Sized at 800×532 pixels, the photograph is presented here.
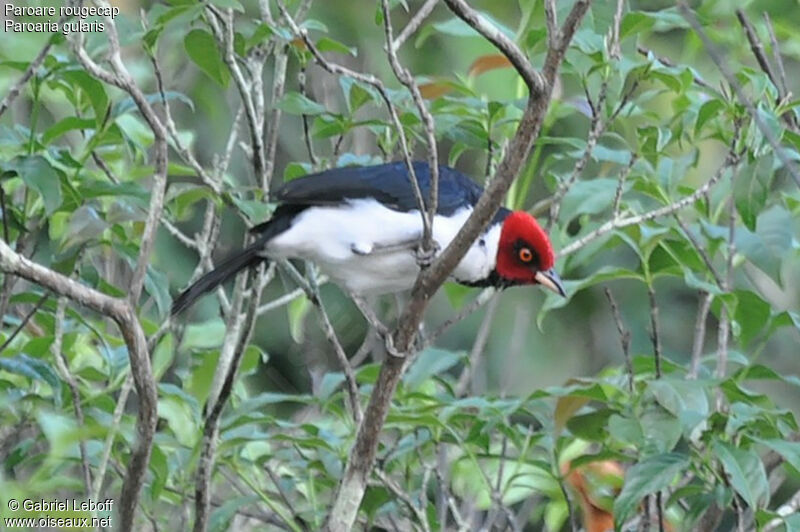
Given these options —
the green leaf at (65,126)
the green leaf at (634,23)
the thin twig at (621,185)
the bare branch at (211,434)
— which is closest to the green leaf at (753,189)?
the thin twig at (621,185)

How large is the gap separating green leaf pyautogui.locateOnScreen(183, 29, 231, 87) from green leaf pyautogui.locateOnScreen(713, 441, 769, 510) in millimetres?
1268

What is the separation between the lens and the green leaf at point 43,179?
2500 millimetres

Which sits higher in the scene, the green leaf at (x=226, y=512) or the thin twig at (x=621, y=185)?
the thin twig at (x=621, y=185)

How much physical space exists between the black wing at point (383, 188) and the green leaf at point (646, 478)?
3.45 feet

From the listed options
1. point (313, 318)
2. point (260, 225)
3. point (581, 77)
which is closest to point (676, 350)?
point (313, 318)

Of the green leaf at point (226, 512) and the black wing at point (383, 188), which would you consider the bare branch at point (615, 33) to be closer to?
the black wing at point (383, 188)

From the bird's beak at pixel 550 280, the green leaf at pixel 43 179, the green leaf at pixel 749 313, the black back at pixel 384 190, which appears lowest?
the bird's beak at pixel 550 280

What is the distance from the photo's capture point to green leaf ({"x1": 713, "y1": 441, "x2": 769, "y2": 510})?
2502mm

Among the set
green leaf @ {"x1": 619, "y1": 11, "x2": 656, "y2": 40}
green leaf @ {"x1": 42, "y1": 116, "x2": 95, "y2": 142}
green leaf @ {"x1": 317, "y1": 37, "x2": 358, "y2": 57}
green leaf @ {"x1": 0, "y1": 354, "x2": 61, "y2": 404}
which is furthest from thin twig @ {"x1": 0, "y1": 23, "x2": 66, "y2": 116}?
green leaf @ {"x1": 619, "y1": 11, "x2": 656, "y2": 40}

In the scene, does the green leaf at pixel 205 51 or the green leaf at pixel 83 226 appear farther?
the green leaf at pixel 205 51

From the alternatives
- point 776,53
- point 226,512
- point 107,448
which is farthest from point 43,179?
point 776,53

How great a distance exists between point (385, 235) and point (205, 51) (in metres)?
0.93

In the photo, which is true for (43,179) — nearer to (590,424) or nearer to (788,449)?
(590,424)

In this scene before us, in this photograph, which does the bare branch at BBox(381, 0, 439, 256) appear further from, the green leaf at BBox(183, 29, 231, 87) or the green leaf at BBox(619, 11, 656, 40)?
the green leaf at BBox(619, 11, 656, 40)
